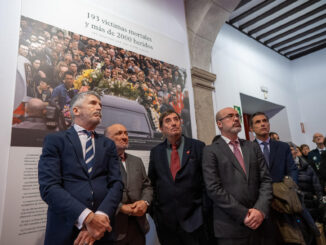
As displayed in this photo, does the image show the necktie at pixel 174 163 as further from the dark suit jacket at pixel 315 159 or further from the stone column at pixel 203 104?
the dark suit jacket at pixel 315 159

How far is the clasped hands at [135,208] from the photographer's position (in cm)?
170

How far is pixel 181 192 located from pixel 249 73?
14.3ft

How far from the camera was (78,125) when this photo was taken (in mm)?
1656

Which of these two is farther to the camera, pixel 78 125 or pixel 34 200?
pixel 34 200

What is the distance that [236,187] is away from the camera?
1.80m

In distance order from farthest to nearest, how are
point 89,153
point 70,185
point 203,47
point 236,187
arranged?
1. point 203,47
2. point 236,187
3. point 89,153
4. point 70,185

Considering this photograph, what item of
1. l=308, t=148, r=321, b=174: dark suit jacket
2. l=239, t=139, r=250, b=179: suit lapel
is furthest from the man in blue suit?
l=308, t=148, r=321, b=174: dark suit jacket

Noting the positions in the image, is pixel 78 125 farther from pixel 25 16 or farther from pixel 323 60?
pixel 323 60

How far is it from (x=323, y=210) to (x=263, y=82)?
136 inches

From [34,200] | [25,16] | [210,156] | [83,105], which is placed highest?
[25,16]

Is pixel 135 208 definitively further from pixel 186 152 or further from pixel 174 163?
pixel 186 152

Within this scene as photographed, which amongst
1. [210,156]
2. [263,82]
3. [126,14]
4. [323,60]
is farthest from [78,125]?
[323,60]

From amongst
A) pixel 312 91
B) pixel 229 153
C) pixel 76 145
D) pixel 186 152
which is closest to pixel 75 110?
pixel 76 145

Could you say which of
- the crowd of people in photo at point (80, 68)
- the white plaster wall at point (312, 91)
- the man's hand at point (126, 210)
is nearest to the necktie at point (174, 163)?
the man's hand at point (126, 210)
